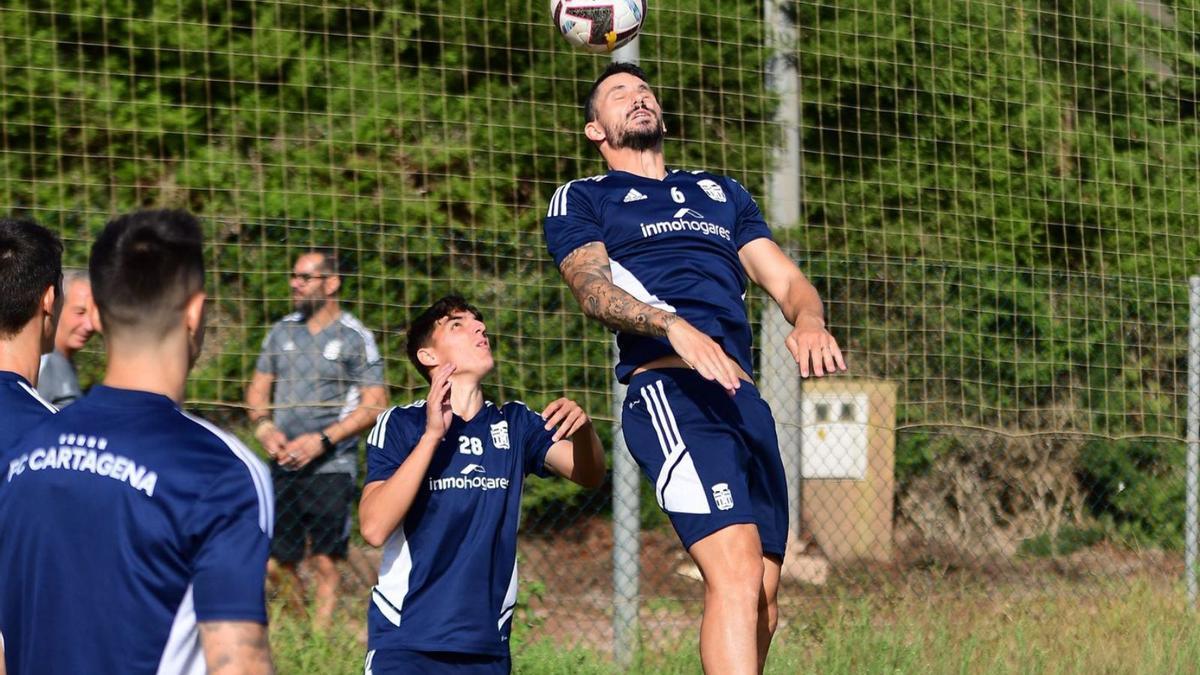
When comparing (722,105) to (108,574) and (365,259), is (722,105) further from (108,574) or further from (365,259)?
(108,574)

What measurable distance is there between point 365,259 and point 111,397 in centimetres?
519

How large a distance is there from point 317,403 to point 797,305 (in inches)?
122

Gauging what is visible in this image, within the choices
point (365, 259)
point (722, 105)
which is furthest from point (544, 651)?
point (722, 105)

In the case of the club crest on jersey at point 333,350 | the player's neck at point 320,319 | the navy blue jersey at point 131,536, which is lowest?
the navy blue jersey at point 131,536

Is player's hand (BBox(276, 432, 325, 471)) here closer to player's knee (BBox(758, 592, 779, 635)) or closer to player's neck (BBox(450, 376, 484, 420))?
player's neck (BBox(450, 376, 484, 420))

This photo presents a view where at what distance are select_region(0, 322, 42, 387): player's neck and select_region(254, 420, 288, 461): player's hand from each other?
11.7 ft

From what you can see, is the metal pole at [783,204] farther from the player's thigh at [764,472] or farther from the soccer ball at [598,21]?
the player's thigh at [764,472]

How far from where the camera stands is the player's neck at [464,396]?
4516 millimetres

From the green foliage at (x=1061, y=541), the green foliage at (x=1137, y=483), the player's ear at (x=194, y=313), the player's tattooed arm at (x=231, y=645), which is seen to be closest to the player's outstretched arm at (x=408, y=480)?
the player's ear at (x=194, y=313)

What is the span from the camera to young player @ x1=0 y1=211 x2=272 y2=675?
2.35m

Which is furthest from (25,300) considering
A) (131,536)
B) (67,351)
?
(67,351)

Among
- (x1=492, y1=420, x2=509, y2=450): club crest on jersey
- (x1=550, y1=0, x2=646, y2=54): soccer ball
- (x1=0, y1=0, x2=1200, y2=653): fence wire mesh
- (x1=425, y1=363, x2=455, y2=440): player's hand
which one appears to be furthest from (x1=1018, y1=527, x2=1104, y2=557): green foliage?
(x1=425, y1=363, x2=455, y2=440): player's hand

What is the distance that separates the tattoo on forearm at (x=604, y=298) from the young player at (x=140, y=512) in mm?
1974

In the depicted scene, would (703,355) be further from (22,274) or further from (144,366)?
(144,366)
